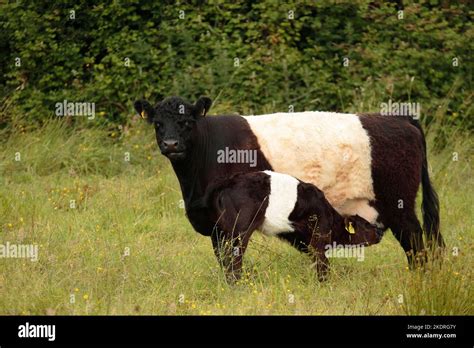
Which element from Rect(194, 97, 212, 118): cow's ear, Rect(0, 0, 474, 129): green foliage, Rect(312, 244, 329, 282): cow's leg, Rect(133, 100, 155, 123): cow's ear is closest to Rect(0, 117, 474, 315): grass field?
Rect(312, 244, 329, 282): cow's leg

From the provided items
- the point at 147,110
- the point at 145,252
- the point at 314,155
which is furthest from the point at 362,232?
the point at 147,110

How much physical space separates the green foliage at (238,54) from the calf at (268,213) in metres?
4.46

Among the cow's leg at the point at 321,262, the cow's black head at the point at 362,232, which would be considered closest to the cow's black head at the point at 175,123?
the cow's leg at the point at 321,262

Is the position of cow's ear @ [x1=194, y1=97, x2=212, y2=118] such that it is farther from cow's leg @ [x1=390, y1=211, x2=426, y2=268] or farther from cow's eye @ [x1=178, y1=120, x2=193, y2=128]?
cow's leg @ [x1=390, y1=211, x2=426, y2=268]

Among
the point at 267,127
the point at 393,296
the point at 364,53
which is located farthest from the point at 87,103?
the point at 393,296

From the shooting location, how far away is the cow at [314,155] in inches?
322

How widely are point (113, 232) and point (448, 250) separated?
9.93ft

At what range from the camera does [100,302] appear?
6.89m

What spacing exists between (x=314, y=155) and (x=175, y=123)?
3.79 ft

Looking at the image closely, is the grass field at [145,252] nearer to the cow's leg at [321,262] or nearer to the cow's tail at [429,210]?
the cow's leg at [321,262]

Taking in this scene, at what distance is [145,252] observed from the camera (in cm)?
866

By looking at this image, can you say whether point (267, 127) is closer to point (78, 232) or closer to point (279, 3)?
point (78, 232)

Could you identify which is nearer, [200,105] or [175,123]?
[175,123]

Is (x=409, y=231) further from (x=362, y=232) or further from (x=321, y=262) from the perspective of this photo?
(x=321, y=262)
